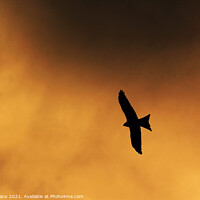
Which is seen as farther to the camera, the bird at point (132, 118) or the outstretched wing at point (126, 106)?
the outstretched wing at point (126, 106)

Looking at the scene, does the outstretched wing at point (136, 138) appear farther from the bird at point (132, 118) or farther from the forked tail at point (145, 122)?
the forked tail at point (145, 122)

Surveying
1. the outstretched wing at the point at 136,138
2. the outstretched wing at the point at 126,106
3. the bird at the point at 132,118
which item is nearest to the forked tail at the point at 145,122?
the bird at the point at 132,118

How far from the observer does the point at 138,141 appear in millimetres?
33375

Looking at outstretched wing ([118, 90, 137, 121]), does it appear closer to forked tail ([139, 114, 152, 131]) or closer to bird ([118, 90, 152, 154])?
bird ([118, 90, 152, 154])

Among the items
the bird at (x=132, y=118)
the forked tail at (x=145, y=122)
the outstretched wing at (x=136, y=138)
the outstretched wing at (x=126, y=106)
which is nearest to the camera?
the forked tail at (x=145, y=122)

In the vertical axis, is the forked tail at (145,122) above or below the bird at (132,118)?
below

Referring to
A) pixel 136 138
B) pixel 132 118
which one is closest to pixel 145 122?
pixel 132 118

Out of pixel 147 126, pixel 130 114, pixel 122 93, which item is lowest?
pixel 147 126

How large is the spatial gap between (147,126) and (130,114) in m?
2.55

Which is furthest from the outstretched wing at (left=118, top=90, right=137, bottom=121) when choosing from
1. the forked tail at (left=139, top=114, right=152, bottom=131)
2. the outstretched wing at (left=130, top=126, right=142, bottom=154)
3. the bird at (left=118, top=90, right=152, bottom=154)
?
the outstretched wing at (left=130, top=126, right=142, bottom=154)

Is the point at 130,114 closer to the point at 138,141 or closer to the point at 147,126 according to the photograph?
the point at 147,126

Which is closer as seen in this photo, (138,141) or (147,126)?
(147,126)

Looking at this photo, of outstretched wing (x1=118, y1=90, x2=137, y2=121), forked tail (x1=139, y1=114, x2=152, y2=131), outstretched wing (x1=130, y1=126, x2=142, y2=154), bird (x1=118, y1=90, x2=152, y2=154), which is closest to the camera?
forked tail (x1=139, y1=114, x2=152, y2=131)

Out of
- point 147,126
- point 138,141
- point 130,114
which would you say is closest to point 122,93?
point 130,114
